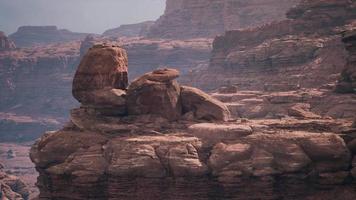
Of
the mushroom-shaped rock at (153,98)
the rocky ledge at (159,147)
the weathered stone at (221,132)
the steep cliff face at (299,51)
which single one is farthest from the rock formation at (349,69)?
the steep cliff face at (299,51)

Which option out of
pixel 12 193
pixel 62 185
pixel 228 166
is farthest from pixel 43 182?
pixel 12 193

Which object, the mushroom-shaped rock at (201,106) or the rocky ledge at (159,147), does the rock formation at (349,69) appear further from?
the mushroom-shaped rock at (201,106)

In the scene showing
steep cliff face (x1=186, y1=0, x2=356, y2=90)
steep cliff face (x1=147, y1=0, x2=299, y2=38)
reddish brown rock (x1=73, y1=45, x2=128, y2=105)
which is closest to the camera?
reddish brown rock (x1=73, y1=45, x2=128, y2=105)

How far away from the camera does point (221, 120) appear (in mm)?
37594

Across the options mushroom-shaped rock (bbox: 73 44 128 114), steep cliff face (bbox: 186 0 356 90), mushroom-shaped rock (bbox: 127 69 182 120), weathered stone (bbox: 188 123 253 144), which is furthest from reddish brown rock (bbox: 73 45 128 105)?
steep cliff face (bbox: 186 0 356 90)

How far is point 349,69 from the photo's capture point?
46.6 m

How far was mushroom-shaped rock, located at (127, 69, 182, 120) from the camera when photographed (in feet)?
120

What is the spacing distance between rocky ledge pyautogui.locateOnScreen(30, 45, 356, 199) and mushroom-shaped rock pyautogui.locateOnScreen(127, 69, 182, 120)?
6 centimetres

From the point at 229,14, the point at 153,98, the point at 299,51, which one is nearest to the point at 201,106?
the point at 153,98

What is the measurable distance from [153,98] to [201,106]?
3244 millimetres

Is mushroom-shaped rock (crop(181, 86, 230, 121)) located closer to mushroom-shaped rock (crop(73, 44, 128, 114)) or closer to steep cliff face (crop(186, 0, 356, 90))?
mushroom-shaped rock (crop(73, 44, 128, 114))

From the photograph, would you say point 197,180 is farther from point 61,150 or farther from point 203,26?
point 203,26

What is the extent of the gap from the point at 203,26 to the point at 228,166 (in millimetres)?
165977

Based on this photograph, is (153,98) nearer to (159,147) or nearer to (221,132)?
(159,147)
